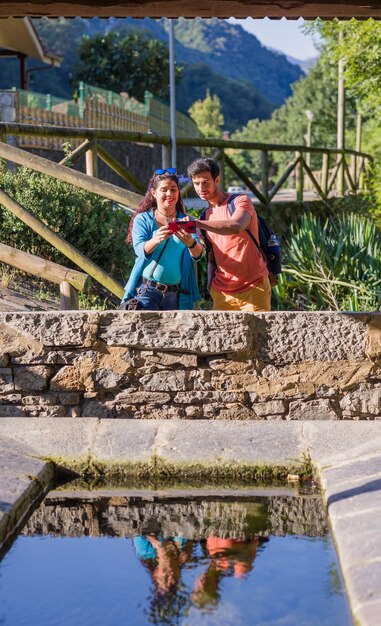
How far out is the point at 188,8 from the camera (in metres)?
5.29

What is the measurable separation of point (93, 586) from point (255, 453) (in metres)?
1.69

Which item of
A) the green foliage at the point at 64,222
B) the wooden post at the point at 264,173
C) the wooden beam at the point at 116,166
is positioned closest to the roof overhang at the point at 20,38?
the wooden post at the point at 264,173

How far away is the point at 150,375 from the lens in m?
6.30

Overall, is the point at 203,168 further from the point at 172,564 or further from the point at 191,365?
the point at 172,564

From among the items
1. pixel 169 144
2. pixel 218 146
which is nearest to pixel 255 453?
pixel 169 144

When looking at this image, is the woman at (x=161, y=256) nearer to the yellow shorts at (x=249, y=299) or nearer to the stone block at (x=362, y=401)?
the yellow shorts at (x=249, y=299)

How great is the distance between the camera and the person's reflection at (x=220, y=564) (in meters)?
3.89

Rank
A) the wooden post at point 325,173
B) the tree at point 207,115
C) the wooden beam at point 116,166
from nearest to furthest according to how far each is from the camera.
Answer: the wooden beam at point 116,166
the wooden post at point 325,173
the tree at point 207,115

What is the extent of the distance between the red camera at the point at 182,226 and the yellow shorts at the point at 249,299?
68cm

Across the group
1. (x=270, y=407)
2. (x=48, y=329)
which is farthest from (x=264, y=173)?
(x=48, y=329)

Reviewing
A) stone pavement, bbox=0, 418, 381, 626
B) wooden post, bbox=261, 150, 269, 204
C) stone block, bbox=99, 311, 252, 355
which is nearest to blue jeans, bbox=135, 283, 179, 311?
stone block, bbox=99, 311, 252, 355

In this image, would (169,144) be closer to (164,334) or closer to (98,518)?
(164,334)

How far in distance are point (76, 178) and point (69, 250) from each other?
655 millimetres

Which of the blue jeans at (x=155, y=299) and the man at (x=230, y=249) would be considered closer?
the man at (x=230, y=249)
